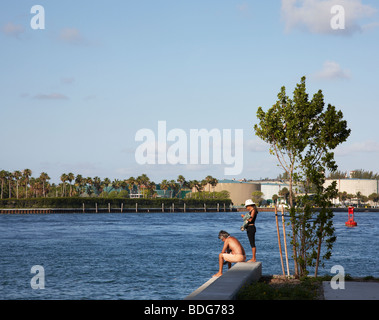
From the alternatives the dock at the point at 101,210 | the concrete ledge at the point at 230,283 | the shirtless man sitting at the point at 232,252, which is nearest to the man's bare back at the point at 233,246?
the shirtless man sitting at the point at 232,252

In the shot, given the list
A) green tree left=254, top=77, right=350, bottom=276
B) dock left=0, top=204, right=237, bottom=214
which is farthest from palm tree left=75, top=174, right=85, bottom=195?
green tree left=254, top=77, right=350, bottom=276

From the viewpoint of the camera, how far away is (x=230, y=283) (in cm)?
1240

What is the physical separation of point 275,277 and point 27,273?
21216 millimetres

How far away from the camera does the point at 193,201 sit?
198 metres

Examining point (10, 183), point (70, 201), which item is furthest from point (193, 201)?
point (10, 183)

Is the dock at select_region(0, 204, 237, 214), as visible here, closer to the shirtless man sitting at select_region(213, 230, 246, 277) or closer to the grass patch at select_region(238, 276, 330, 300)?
the shirtless man sitting at select_region(213, 230, 246, 277)

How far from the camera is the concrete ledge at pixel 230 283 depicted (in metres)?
10.6

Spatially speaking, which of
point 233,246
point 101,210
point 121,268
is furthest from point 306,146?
point 101,210

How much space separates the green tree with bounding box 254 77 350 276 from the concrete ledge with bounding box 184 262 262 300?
6.61 ft

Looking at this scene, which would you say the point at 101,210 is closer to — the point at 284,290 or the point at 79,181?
the point at 79,181

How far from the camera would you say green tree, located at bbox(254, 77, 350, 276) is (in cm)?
1680

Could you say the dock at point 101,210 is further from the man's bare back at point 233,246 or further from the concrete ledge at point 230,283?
the concrete ledge at point 230,283
